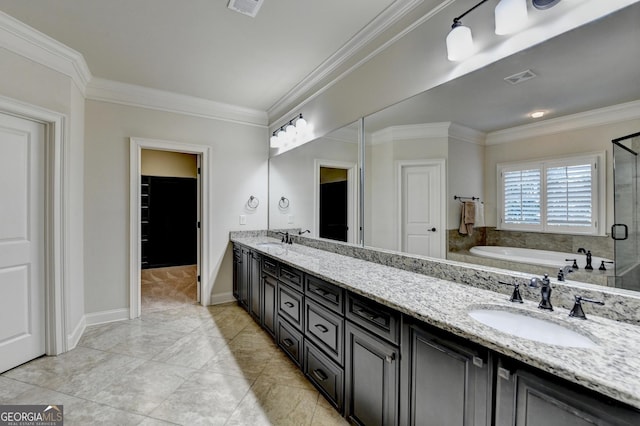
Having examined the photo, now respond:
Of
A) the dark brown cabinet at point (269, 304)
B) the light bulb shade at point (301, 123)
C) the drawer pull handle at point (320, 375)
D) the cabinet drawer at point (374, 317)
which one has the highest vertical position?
the light bulb shade at point (301, 123)

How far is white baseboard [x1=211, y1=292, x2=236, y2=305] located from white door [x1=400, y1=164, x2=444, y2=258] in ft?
8.95

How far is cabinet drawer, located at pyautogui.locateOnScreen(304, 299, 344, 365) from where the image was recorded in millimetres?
1743

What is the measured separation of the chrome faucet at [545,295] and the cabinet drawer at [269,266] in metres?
1.88

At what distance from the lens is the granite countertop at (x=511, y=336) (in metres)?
0.77

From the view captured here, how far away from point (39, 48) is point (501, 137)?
3458 millimetres

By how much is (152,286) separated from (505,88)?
518cm

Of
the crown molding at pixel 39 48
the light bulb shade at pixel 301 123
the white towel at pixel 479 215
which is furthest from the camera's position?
the light bulb shade at pixel 301 123

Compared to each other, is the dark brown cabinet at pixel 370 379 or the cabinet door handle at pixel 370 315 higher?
the cabinet door handle at pixel 370 315

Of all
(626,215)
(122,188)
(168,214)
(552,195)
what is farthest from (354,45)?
(168,214)

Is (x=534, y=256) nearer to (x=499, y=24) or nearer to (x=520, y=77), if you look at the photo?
(x=520, y=77)

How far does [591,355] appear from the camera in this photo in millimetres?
874

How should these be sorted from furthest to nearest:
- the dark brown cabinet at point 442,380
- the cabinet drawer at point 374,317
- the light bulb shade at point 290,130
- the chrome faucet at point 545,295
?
the light bulb shade at point 290,130 < the cabinet drawer at point 374,317 < the chrome faucet at point 545,295 < the dark brown cabinet at point 442,380

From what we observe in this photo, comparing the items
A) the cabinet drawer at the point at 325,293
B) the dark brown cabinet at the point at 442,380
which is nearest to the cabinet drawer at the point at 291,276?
the cabinet drawer at the point at 325,293

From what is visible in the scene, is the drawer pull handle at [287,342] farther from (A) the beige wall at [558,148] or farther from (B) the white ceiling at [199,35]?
(B) the white ceiling at [199,35]
